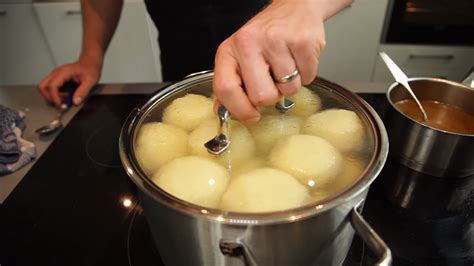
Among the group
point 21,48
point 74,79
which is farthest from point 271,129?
point 21,48

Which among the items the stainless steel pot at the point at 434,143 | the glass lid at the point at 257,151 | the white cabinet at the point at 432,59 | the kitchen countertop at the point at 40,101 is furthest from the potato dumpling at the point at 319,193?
the white cabinet at the point at 432,59

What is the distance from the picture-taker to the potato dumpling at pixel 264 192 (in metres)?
0.37

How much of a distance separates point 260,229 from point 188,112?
0.78 ft

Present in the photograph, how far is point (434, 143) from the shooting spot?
1.97ft

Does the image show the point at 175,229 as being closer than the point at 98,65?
Yes

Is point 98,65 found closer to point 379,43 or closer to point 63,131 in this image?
point 63,131

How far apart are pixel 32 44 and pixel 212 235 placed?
1765mm

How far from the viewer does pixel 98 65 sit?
94 centimetres

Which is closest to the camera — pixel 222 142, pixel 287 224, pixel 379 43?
pixel 287 224

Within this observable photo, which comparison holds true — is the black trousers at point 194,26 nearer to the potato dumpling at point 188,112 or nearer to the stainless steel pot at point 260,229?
the potato dumpling at point 188,112

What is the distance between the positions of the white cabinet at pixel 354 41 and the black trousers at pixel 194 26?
0.72 meters

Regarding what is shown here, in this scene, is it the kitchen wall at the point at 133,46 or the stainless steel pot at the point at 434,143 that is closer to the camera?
the stainless steel pot at the point at 434,143

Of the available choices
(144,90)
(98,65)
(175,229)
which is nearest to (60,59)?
(98,65)

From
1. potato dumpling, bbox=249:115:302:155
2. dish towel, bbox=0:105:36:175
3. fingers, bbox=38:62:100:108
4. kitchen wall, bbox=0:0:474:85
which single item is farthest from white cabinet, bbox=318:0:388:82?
dish towel, bbox=0:105:36:175
